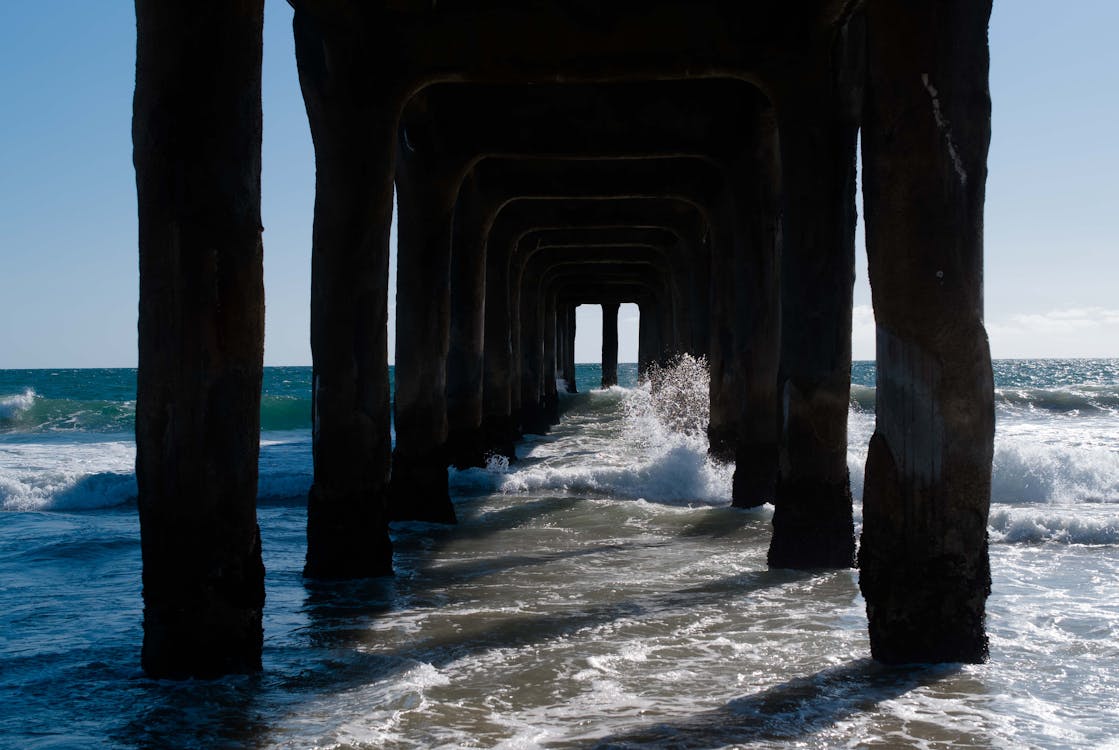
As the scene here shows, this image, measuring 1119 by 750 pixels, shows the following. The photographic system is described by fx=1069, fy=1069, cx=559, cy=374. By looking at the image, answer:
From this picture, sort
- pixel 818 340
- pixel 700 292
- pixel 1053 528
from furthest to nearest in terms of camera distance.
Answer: pixel 700 292, pixel 1053 528, pixel 818 340

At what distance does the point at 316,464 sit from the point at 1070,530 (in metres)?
5.72

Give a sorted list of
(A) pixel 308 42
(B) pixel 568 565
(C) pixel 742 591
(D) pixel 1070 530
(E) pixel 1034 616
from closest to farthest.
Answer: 1. (E) pixel 1034 616
2. (C) pixel 742 591
3. (A) pixel 308 42
4. (B) pixel 568 565
5. (D) pixel 1070 530

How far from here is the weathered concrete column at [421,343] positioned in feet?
28.6

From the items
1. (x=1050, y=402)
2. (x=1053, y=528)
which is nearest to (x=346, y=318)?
(x=1053, y=528)

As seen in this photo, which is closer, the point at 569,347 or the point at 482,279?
the point at 482,279

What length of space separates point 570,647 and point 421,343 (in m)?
4.36

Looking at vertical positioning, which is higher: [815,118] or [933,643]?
[815,118]

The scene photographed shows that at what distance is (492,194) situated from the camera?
41.3 ft

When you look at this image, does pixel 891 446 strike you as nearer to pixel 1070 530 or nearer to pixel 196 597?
pixel 196 597

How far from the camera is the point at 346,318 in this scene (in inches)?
253

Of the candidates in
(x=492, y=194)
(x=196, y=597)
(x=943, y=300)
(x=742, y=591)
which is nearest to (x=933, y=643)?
(x=943, y=300)

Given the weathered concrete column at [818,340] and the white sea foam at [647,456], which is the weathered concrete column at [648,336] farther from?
the weathered concrete column at [818,340]

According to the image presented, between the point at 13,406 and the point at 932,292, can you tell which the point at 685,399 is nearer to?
the point at 932,292

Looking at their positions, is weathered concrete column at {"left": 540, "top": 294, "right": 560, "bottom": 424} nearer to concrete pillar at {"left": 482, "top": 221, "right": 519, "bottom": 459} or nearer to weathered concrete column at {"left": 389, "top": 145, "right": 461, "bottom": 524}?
concrete pillar at {"left": 482, "top": 221, "right": 519, "bottom": 459}
